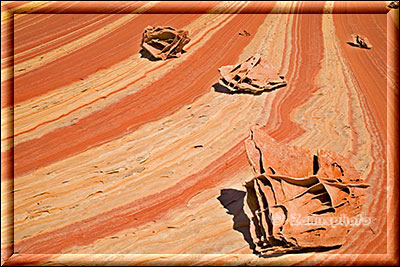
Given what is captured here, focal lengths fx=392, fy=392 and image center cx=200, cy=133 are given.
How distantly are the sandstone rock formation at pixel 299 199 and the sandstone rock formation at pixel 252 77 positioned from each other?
1979 millimetres

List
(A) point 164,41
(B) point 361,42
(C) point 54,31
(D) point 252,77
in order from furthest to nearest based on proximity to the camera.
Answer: (C) point 54,31 → (B) point 361,42 → (A) point 164,41 → (D) point 252,77

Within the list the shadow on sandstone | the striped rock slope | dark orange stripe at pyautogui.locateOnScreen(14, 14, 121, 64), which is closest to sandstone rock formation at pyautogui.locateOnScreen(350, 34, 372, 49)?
the striped rock slope

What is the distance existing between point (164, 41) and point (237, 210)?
11.4ft

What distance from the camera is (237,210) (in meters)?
3.10

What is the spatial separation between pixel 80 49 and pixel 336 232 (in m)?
4.74

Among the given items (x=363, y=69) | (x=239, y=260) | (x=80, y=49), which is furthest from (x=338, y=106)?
(x=80, y=49)

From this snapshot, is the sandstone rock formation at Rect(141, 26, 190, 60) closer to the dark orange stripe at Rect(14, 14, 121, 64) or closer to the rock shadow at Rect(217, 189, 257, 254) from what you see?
the dark orange stripe at Rect(14, 14, 121, 64)

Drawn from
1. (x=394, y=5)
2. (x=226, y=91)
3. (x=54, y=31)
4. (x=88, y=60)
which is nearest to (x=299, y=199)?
(x=226, y=91)

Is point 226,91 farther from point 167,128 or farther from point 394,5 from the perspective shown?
point 394,5

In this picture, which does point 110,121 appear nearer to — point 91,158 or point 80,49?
point 91,158

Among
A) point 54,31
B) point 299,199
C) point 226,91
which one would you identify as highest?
point 54,31

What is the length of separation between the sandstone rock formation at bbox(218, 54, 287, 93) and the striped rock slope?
117 mm

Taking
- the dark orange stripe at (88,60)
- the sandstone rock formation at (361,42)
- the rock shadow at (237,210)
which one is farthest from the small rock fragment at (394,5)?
the rock shadow at (237,210)

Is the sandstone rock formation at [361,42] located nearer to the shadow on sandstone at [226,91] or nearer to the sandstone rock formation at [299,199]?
the shadow on sandstone at [226,91]
